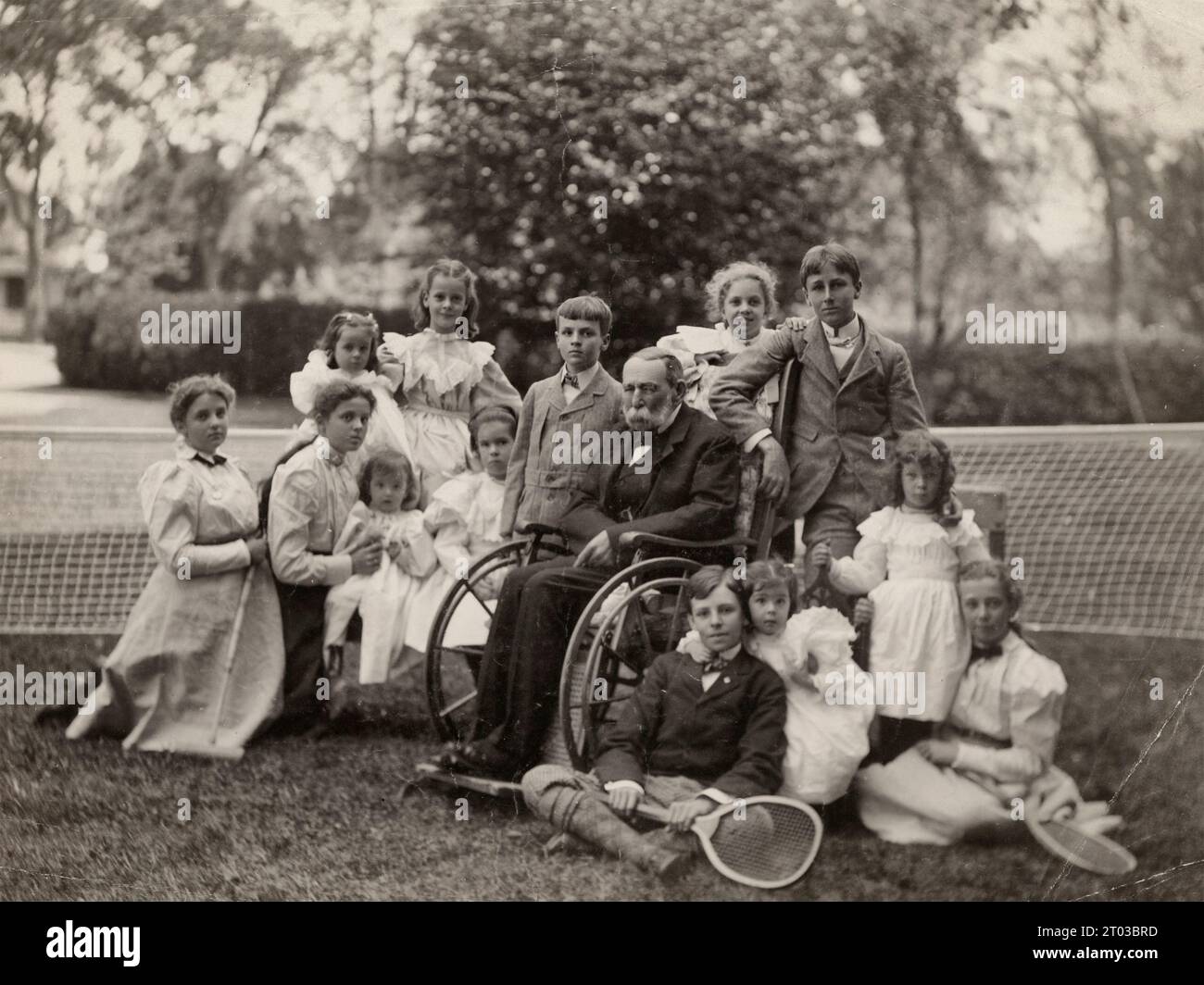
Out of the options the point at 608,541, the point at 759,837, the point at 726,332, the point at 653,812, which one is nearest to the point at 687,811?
the point at 653,812

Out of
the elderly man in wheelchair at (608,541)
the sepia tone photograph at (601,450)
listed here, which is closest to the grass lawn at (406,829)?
the sepia tone photograph at (601,450)

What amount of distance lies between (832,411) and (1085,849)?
1.42m

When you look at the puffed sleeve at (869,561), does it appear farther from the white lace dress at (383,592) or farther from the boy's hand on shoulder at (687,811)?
the white lace dress at (383,592)

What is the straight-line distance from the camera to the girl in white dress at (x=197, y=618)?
424 cm

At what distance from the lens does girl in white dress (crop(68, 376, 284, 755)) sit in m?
4.24

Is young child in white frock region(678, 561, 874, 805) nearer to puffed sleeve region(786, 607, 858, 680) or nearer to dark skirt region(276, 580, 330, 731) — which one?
puffed sleeve region(786, 607, 858, 680)

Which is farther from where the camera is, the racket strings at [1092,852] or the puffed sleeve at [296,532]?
the puffed sleeve at [296,532]

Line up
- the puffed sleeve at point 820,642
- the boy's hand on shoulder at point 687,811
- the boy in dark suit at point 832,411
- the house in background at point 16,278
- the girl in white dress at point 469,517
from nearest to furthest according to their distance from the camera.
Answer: the boy's hand on shoulder at point 687,811, the puffed sleeve at point 820,642, the boy in dark suit at point 832,411, the girl in white dress at point 469,517, the house in background at point 16,278

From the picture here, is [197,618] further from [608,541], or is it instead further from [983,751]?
[983,751]

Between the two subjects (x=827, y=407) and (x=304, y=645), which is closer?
(x=827, y=407)

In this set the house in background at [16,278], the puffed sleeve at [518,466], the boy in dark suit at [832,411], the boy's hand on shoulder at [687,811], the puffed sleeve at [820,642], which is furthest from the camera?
the house in background at [16,278]

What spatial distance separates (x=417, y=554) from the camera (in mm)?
4305

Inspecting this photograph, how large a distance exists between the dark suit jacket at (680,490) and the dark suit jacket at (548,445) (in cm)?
9
